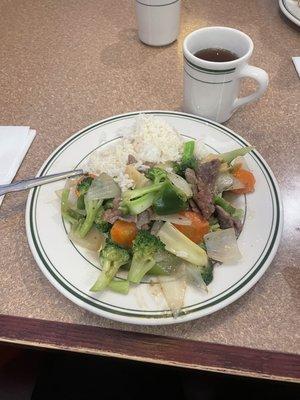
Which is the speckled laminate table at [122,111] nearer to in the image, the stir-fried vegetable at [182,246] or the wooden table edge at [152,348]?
the wooden table edge at [152,348]

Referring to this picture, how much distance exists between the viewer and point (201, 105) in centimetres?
108

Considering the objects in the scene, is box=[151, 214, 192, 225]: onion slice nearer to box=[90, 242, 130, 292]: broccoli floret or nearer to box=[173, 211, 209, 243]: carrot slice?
box=[173, 211, 209, 243]: carrot slice

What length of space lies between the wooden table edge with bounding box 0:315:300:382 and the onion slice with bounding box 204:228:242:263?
0.17 meters

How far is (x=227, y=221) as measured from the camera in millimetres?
807

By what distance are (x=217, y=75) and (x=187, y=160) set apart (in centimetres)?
28

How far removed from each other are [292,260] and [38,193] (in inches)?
24.6

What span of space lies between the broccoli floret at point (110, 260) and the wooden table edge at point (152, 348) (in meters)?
0.11

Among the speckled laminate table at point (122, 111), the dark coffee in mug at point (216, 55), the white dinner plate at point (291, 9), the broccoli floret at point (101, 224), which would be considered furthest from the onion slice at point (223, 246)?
the white dinner plate at point (291, 9)

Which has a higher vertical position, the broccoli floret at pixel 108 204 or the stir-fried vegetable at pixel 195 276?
the broccoli floret at pixel 108 204

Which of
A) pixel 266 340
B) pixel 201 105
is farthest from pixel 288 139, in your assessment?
pixel 266 340

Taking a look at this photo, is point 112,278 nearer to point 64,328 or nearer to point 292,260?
point 64,328

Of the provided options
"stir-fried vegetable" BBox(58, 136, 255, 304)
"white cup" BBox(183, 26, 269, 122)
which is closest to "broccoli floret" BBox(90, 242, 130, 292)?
"stir-fried vegetable" BBox(58, 136, 255, 304)

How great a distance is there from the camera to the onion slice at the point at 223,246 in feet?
2.48

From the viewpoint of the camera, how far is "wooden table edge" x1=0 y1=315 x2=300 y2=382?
685mm
